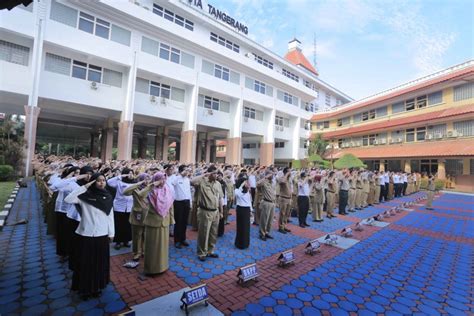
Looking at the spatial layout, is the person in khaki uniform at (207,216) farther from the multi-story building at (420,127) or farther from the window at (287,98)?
the window at (287,98)

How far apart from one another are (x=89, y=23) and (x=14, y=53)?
166 inches

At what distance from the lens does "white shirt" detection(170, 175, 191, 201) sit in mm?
5316

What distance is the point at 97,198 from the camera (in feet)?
10.1

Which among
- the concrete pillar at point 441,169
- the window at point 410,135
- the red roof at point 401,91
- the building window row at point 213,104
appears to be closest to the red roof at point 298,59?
the red roof at point 401,91

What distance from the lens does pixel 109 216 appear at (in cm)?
320

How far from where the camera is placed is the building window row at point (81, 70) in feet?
43.9

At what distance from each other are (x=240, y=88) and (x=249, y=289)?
19.5 meters

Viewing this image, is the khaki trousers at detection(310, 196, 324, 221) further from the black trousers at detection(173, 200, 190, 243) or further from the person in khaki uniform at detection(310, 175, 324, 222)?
the black trousers at detection(173, 200, 190, 243)

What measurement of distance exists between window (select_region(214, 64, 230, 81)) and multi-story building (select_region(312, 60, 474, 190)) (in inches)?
596

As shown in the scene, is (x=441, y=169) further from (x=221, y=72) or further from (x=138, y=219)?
(x=138, y=219)

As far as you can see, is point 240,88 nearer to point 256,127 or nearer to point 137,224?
point 256,127

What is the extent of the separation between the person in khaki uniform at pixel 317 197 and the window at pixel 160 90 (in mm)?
13558

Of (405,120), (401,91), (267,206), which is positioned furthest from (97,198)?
(401,91)

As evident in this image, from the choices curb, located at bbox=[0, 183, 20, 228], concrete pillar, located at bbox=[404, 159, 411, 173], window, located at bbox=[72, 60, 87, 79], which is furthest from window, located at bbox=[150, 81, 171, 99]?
concrete pillar, located at bbox=[404, 159, 411, 173]
